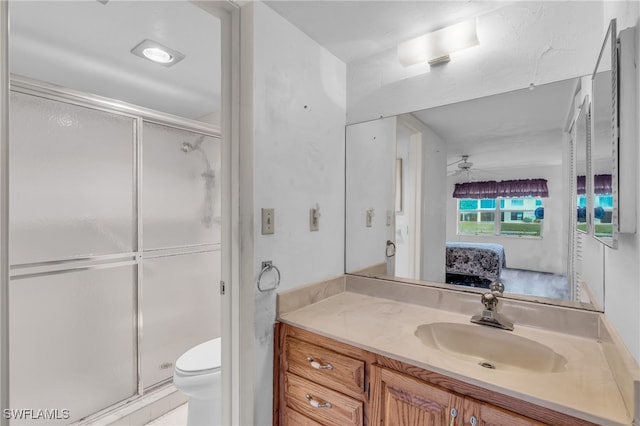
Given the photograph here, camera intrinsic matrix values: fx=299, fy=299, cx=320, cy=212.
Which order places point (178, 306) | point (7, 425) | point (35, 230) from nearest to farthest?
point (7, 425), point (35, 230), point (178, 306)

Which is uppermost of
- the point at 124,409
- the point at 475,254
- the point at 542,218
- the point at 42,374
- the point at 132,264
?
the point at 542,218

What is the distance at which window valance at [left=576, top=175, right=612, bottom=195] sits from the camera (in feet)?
2.76

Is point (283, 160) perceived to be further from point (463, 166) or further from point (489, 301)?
point (489, 301)

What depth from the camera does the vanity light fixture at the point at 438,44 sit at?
4.33 ft

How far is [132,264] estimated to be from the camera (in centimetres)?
208

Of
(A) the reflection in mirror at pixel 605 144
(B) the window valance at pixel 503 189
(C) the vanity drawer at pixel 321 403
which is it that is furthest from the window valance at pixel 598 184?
(C) the vanity drawer at pixel 321 403

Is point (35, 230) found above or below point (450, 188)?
below

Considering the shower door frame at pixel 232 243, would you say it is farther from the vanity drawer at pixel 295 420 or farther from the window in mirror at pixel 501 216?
the window in mirror at pixel 501 216

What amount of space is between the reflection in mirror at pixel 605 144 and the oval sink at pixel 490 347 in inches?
17.6

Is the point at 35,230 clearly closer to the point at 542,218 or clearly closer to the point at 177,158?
the point at 177,158

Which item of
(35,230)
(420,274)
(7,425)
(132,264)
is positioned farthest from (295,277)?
(35,230)

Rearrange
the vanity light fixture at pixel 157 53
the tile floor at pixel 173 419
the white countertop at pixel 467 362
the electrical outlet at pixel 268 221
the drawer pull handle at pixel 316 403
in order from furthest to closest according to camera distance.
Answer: the tile floor at pixel 173 419 → the vanity light fixture at pixel 157 53 → the electrical outlet at pixel 268 221 → the drawer pull handle at pixel 316 403 → the white countertop at pixel 467 362

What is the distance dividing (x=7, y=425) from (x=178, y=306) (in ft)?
5.34

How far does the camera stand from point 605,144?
850 mm
